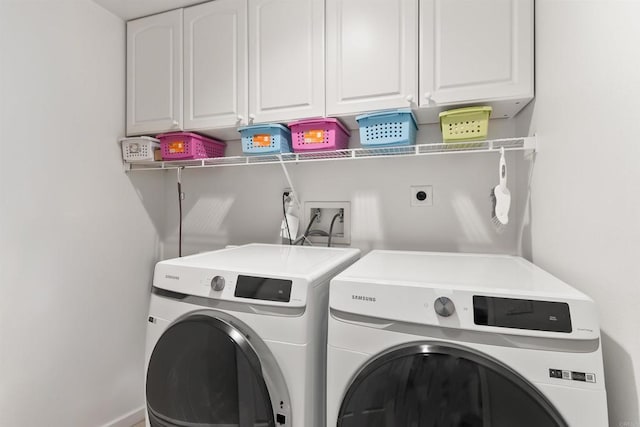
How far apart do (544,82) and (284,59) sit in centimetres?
111

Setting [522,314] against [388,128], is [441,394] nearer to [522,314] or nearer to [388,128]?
[522,314]

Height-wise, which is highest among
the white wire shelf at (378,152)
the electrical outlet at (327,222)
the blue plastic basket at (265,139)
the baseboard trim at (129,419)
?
the blue plastic basket at (265,139)

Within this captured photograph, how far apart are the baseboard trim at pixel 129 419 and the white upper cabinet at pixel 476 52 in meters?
2.40

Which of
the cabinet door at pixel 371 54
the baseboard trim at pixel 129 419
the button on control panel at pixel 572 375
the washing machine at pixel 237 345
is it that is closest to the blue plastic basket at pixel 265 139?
the cabinet door at pixel 371 54

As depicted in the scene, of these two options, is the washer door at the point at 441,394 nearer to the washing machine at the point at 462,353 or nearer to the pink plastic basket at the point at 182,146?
the washing machine at the point at 462,353

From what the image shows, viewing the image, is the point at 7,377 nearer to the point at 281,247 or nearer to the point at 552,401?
the point at 281,247

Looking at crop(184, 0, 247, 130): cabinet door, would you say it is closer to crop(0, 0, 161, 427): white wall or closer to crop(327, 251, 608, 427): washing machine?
crop(0, 0, 161, 427): white wall

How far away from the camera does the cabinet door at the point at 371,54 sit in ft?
4.27

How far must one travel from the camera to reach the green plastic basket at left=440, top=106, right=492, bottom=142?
1246 millimetres

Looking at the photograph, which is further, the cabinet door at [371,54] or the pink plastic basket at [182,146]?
the pink plastic basket at [182,146]

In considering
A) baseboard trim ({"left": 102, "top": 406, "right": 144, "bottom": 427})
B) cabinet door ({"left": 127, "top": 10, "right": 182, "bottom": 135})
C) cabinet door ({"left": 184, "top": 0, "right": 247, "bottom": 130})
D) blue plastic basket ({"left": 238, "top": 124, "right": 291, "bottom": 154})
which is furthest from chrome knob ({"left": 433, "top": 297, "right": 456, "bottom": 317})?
baseboard trim ({"left": 102, "top": 406, "right": 144, "bottom": 427})

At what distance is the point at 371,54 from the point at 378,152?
436 mm

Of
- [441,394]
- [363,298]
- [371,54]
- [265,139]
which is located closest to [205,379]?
[363,298]

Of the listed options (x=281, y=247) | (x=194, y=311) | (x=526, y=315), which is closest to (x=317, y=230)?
(x=281, y=247)
